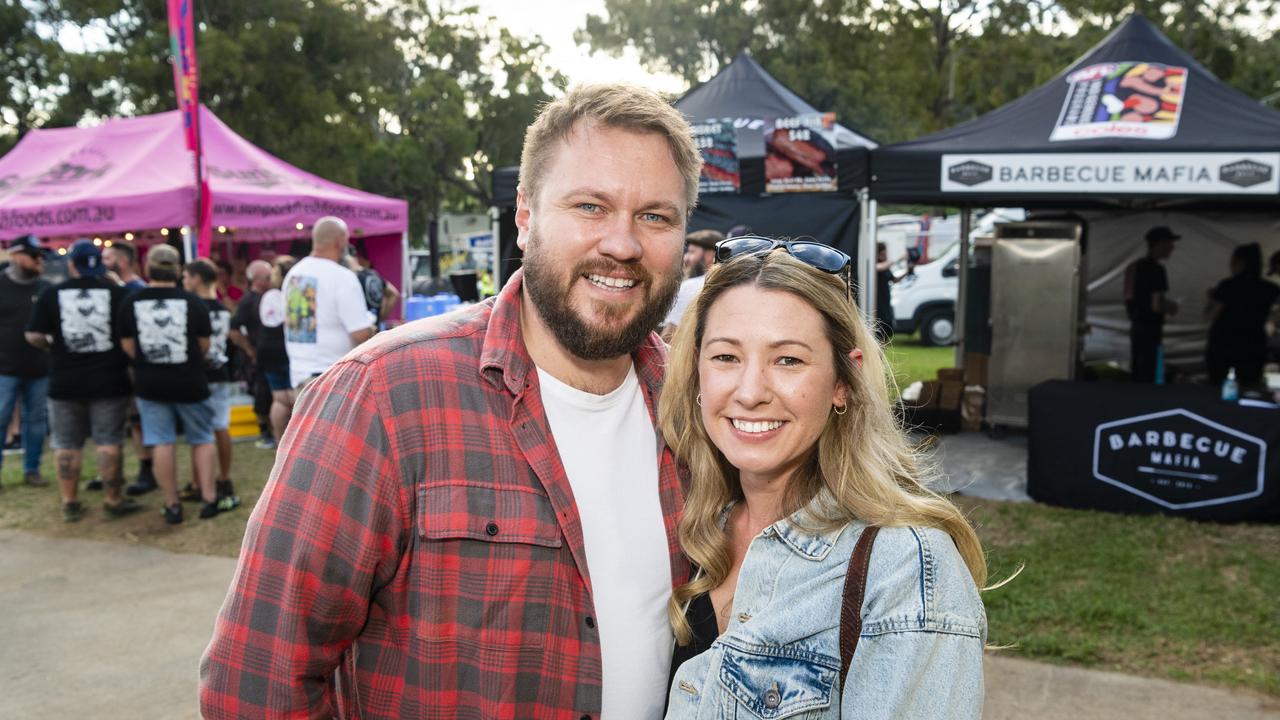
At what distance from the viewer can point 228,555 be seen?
5863mm

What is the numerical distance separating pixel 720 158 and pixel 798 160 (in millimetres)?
1067

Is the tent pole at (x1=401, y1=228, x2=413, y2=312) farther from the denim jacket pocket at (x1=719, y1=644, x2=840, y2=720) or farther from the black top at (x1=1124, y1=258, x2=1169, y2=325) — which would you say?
the denim jacket pocket at (x1=719, y1=644, x2=840, y2=720)

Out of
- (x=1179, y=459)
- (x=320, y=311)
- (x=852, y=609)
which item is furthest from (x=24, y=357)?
(x=1179, y=459)

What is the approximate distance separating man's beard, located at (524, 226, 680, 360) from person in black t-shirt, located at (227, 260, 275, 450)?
6679 mm

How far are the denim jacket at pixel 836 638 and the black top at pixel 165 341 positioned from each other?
5.61 m

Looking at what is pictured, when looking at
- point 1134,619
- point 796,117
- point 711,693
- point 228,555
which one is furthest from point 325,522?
point 796,117

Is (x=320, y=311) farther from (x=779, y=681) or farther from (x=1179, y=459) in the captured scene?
(x=1179, y=459)

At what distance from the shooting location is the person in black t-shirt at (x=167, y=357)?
6.24 metres

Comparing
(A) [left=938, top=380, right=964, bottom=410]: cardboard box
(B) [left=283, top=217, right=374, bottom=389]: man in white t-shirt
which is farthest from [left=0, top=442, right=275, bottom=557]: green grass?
(A) [left=938, top=380, right=964, bottom=410]: cardboard box

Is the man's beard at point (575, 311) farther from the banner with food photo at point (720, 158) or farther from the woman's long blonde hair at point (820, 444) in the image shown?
the banner with food photo at point (720, 158)

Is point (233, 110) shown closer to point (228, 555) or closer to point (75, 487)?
point (75, 487)

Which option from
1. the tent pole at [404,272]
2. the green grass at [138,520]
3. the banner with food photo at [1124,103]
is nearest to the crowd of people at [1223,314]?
the banner with food photo at [1124,103]

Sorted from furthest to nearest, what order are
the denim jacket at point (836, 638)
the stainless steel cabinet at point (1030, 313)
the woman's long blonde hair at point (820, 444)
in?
the stainless steel cabinet at point (1030, 313)
the woman's long blonde hair at point (820, 444)
the denim jacket at point (836, 638)

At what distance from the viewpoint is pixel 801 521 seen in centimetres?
170
